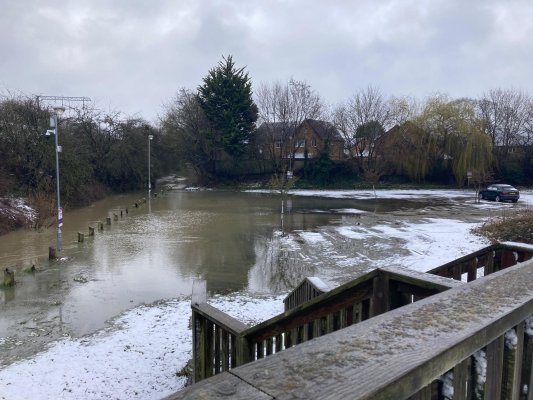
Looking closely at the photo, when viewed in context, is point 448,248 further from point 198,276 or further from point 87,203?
point 87,203

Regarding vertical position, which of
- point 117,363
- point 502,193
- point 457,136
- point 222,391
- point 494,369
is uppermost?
point 457,136

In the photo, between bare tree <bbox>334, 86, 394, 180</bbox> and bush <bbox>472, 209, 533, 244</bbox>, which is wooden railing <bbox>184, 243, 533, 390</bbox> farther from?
bare tree <bbox>334, 86, 394, 180</bbox>

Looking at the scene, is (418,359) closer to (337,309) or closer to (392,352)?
(392,352)

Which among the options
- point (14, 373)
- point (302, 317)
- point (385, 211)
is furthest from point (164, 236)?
point (302, 317)

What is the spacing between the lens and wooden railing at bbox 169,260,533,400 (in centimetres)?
115

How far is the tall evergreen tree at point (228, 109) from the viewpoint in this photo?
51938 millimetres

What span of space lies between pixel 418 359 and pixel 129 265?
47.9ft

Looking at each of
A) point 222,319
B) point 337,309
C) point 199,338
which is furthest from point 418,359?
point 199,338

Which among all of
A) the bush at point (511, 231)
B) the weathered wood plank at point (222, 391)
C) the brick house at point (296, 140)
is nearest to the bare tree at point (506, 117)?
the brick house at point (296, 140)

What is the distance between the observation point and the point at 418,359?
4.07 feet

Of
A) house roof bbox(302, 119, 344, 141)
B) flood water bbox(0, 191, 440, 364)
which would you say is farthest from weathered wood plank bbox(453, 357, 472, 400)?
house roof bbox(302, 119, 344, 141)

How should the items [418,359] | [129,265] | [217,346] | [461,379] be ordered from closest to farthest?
[418,359] → [461,379] → [217,346] → [129,265]

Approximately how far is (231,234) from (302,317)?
59.6 feet

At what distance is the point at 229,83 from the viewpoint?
5281 centimetres
